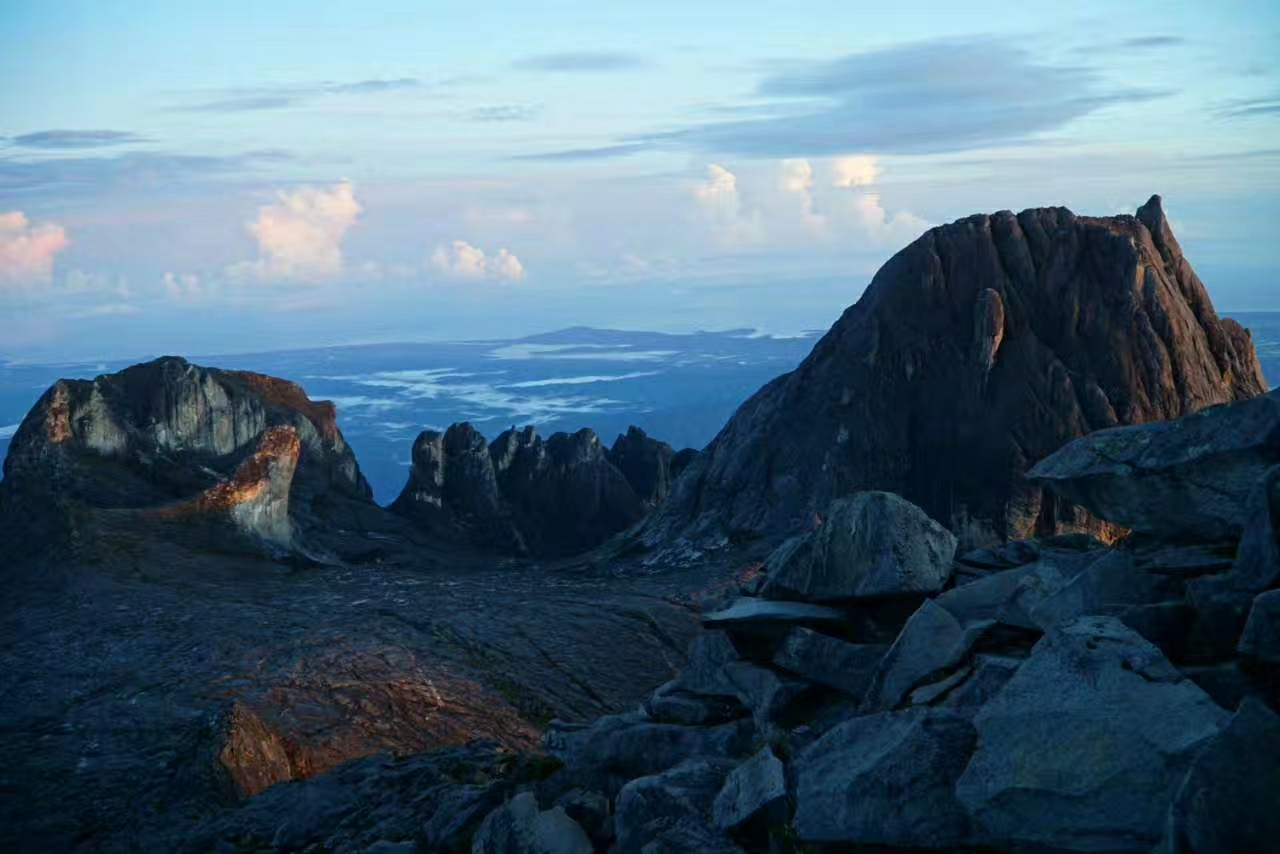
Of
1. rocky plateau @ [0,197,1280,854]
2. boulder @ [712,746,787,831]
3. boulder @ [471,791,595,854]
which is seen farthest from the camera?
boulder @ [471,791,595,854]

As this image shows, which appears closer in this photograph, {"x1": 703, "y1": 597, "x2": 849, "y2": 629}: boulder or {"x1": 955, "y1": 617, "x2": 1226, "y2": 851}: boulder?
{"x1": 955, "y1": 617, "x2": 1226, "y2": 851}: boulder

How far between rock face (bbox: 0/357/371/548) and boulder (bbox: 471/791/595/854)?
3944cm

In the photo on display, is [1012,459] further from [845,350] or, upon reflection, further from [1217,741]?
[1217,741]

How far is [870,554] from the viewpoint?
21.4m

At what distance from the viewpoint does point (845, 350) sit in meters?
55.1

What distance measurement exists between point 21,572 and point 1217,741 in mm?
49297

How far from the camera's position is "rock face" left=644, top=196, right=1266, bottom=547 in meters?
50.8

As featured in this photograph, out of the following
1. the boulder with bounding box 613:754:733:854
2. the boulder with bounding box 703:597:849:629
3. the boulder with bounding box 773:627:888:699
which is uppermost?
the boulder with bounding box 703:597:849:629

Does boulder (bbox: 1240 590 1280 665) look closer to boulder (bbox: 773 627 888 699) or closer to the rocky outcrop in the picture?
boulder (bbox: 773 627 888 699)

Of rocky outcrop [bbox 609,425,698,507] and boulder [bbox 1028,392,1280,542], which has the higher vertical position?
boulder [bbox 1028,392,1280,542]

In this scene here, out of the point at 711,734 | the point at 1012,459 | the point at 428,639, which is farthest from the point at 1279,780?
the point at 1012,459

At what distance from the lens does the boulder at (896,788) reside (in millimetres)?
13469

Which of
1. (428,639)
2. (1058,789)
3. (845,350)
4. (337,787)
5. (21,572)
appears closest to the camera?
(1058,789)

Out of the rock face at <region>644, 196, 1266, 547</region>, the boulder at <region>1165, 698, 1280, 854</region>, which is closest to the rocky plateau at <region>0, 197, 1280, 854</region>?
the boulder at <region>1165, 698, 1280, 854</region>
